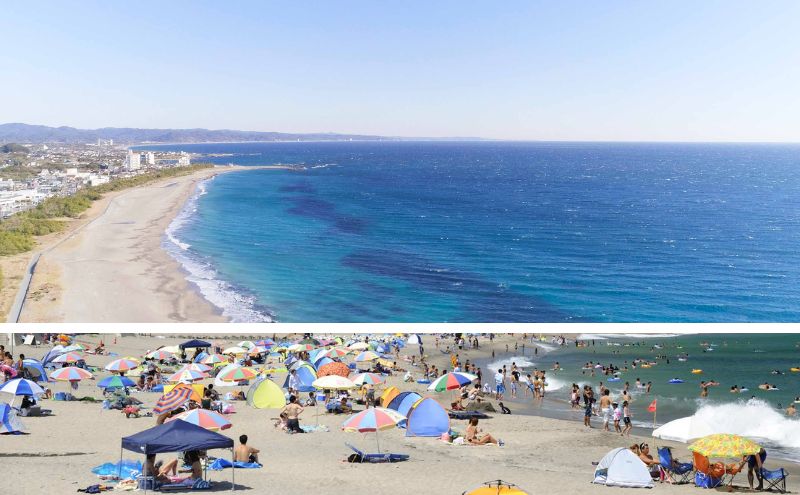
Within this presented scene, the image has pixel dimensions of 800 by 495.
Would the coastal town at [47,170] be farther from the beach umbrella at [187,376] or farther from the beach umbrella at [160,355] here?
the beach umbrella at [187,376]

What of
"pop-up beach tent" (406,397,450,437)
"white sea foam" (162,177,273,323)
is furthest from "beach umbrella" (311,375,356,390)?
"white sea foam" (162,177,273,323)

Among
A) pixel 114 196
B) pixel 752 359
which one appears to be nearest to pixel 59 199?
pixel 114 196

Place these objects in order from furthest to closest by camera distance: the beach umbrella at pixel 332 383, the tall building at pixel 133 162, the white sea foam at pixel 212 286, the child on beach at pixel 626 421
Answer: the tall building at pixel 133 162, the white sea foam at pixel 212 286, the beach umbrella at pixel 332 383, the child on beach at pixel 626 421

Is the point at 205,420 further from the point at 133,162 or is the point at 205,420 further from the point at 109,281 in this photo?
the point at 133,162

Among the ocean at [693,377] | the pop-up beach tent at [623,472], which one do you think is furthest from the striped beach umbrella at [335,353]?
the pop-up beach tent at [623,472]

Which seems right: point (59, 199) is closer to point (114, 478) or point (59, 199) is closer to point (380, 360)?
point (380, 360)

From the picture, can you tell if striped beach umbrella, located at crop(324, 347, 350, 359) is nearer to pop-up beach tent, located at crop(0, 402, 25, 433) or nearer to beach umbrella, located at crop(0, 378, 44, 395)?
beach umbrella, located at crop(0, 378, 44, 395)
